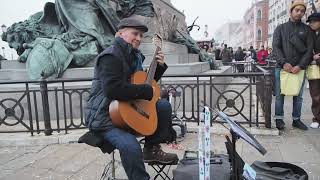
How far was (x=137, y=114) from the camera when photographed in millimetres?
3498

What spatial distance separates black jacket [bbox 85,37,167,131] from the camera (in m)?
3.36

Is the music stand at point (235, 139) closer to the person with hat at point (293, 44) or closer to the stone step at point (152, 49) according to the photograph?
the person with hat at point (293, 44)

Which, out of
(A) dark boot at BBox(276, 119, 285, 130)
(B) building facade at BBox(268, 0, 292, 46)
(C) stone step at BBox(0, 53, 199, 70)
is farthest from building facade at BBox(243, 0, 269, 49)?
(A) dark boot at BBox(276, 119, 285, 130)

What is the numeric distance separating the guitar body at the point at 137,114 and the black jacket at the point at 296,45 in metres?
3.40

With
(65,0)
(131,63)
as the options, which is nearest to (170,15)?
(65,0)

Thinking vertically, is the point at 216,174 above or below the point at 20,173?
above

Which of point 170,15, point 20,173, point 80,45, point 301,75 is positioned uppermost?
point 170,15

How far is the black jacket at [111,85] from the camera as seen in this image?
3359mm

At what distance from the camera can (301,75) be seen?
6.39m

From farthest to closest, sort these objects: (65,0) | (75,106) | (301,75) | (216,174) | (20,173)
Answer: (65,0) → (75,106) → (301,75) → (20,173) → (216,174)

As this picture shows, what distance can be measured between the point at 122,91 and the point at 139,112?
1.03 feet

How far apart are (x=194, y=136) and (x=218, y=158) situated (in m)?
2.77

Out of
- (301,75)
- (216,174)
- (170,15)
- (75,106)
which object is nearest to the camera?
(216,174)

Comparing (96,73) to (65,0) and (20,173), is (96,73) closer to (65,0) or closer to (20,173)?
(20,173)
